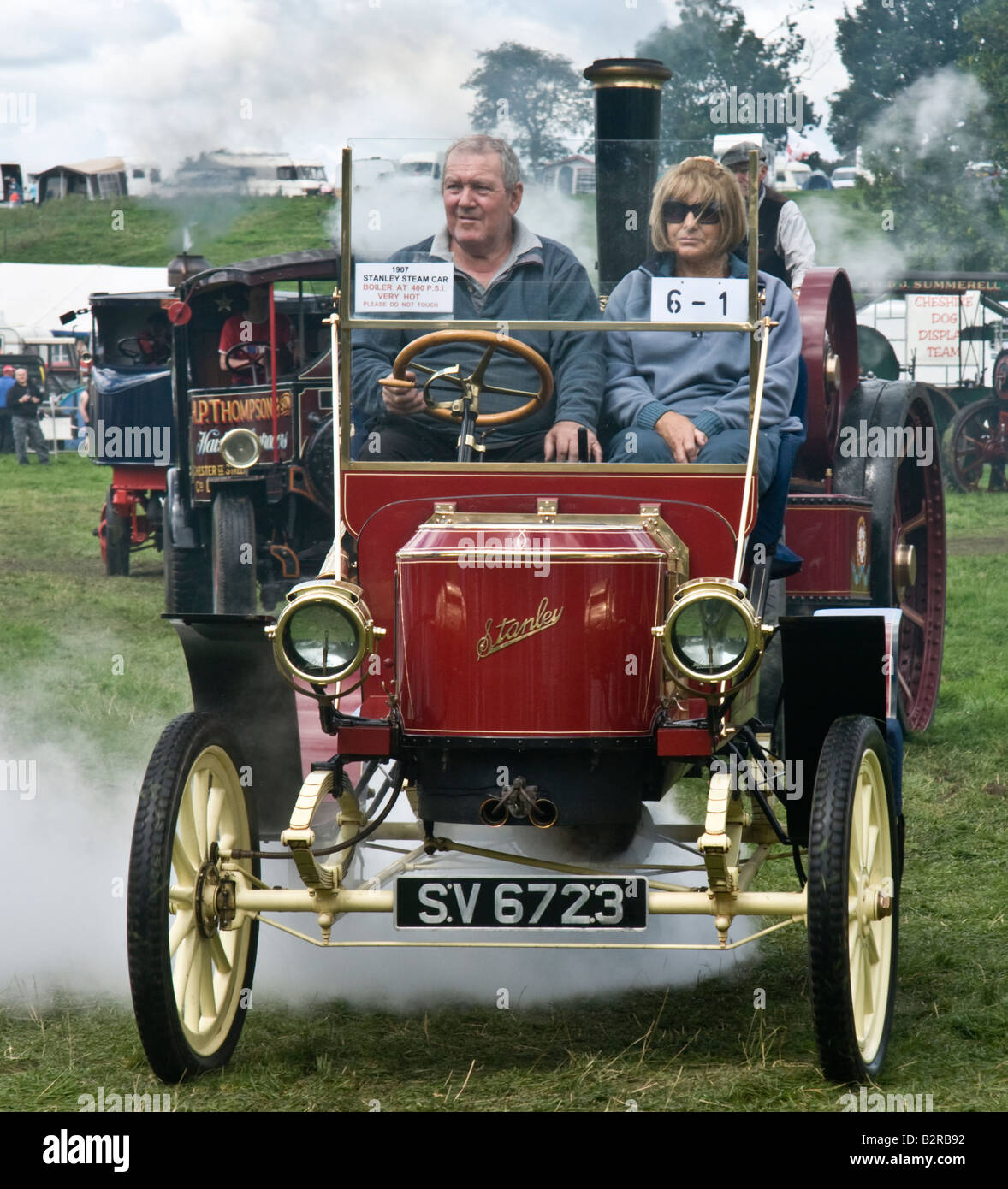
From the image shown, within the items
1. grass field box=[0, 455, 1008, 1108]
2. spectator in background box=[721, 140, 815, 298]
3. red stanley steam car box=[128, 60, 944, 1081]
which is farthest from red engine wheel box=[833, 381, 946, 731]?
red stanley steam car box=[128, 60, 944, 1081]

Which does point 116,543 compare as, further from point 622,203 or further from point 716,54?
point 716,54

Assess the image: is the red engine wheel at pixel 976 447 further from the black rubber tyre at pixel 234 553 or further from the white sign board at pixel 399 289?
the white sign board at pixel 399 289

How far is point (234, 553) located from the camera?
396 inches

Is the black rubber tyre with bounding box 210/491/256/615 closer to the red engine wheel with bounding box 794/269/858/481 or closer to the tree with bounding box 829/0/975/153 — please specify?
the red engine wheel with bounding box 794/269/858/481

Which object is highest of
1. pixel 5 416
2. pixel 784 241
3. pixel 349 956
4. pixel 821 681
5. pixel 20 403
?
pixel 784 241

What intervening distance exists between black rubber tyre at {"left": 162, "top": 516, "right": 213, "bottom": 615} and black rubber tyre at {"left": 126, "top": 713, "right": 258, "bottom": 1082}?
24.7 ft

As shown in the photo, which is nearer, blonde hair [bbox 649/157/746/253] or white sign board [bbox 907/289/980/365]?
blonde hair [bbox 649/157/746/253]

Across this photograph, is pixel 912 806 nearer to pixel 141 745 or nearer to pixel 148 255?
pixel 141 745

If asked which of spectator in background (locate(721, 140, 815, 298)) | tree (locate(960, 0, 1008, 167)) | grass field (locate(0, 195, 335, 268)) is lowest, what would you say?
spectator in background (locate(721, 140, 815, 298))

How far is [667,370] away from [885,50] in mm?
28564

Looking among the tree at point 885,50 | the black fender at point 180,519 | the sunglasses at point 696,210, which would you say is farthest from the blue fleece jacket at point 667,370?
the tree at point 885,50

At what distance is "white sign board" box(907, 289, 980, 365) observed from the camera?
20516 mm

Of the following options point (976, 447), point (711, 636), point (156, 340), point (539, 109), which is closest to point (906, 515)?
point (539, 109)
